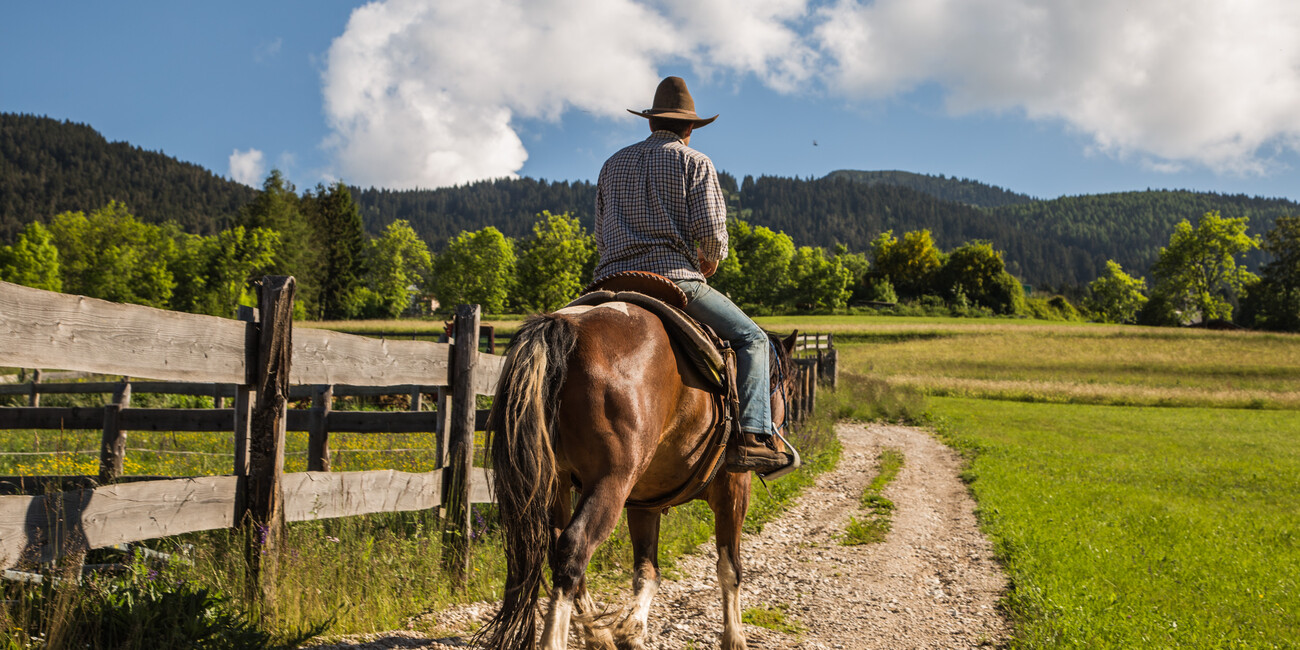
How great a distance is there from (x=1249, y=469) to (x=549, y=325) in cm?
2093

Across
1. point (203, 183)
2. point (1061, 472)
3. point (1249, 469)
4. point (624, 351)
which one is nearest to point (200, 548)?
point (624, 351)

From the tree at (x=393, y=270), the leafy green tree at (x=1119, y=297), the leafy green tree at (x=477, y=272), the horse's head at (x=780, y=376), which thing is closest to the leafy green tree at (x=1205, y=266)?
the leafy green tree at (x=1119, y=297)

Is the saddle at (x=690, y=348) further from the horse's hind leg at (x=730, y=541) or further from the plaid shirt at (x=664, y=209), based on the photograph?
the horse's hind leg at (x=730, y=541)

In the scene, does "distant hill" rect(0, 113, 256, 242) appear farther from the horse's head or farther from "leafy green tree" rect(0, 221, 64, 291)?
the horse's head

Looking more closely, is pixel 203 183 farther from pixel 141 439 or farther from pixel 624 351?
pixel 624 351

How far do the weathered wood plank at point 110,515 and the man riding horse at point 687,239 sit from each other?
8.30 ft

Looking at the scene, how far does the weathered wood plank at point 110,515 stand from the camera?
3020mm

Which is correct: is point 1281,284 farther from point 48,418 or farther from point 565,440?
point 48,418

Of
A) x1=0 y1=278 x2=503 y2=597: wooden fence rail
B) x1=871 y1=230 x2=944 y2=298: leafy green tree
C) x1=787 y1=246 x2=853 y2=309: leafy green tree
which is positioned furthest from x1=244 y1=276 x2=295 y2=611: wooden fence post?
x1=871 y1=230 x2=944 y2=298: leafy green tree

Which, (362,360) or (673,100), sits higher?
(673,100)

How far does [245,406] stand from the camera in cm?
411

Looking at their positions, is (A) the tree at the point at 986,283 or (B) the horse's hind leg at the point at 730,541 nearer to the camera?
(B) the horse's hind leg at the point at 730,541

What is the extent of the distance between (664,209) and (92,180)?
7209 inches

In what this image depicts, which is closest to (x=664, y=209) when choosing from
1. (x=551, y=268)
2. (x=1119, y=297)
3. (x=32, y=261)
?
(x=551, y=268)
